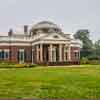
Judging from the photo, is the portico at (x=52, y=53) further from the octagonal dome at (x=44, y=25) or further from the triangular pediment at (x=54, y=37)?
the octagonal dome at (x=44, y=25)

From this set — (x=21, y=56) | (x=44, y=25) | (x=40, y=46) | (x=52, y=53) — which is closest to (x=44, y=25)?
(x=44, y=25)

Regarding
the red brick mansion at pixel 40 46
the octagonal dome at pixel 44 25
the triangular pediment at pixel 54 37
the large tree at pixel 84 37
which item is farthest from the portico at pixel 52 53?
the large tree at pixel 84 37

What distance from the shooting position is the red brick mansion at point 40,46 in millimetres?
55537

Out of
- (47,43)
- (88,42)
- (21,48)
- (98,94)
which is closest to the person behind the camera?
(98,94)

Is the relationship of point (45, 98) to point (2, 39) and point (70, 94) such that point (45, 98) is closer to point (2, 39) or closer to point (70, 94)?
point (70, 94)

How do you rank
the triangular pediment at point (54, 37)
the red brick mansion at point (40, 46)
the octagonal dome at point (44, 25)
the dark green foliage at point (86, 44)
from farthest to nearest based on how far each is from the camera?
the dark green foliage at point (86, 44) → the octagonal dome at point (44, 25) → the red brick mansion at point (40, 46) → the triangular pediment at point (54, 37)

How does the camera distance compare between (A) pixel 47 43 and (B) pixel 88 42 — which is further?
(B) pixel 88 42

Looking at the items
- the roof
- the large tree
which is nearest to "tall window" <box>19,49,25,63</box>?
the roof

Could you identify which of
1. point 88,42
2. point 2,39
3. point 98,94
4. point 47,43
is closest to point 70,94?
point 98,94

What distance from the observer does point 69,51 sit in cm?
5703

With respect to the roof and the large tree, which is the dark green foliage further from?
the roof

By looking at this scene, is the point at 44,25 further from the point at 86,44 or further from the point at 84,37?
the point at 84,37

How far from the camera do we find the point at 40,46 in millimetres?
54625

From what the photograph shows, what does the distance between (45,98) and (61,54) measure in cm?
4669
